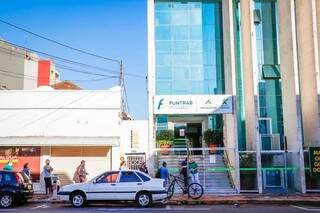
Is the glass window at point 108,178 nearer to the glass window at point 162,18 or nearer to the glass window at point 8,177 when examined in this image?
the glass window at point 8,177

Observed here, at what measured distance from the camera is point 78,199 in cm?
1797

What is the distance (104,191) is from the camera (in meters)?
18.0

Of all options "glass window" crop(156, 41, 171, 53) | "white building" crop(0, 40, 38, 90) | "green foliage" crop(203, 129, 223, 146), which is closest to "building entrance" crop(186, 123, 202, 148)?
"green foliage" crop(203, 129, 223, 146)

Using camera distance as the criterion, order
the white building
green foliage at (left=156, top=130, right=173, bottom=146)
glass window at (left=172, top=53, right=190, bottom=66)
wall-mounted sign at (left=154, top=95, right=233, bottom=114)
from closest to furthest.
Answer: wall-mounted sign at (left=154, top=95, right=233, bottom=114), green foliage at (left=156, top=130, right=173, bottom=146), glass window at (left=172, top=53, right=190, bottom=66), the white building

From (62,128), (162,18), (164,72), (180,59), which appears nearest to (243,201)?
(62,128)

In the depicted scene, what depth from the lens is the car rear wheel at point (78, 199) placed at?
707 inches

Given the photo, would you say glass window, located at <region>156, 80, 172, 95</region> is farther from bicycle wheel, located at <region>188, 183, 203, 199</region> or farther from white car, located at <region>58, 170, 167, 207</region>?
white car, located at <region>58, 170, 167, 207</region>

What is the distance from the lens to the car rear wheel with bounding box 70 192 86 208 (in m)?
18.0

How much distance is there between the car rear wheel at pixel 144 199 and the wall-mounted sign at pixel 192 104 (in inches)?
350

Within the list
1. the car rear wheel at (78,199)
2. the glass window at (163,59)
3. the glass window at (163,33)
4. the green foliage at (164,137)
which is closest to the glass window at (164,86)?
the glass window at (163,59)

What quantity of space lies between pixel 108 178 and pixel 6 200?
4.19 meters

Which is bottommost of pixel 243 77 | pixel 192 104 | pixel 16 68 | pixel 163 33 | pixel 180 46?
pixel 192 104

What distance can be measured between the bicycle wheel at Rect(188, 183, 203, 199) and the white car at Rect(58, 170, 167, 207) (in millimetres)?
2446

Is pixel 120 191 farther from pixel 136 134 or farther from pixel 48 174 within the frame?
pixel 136 134
